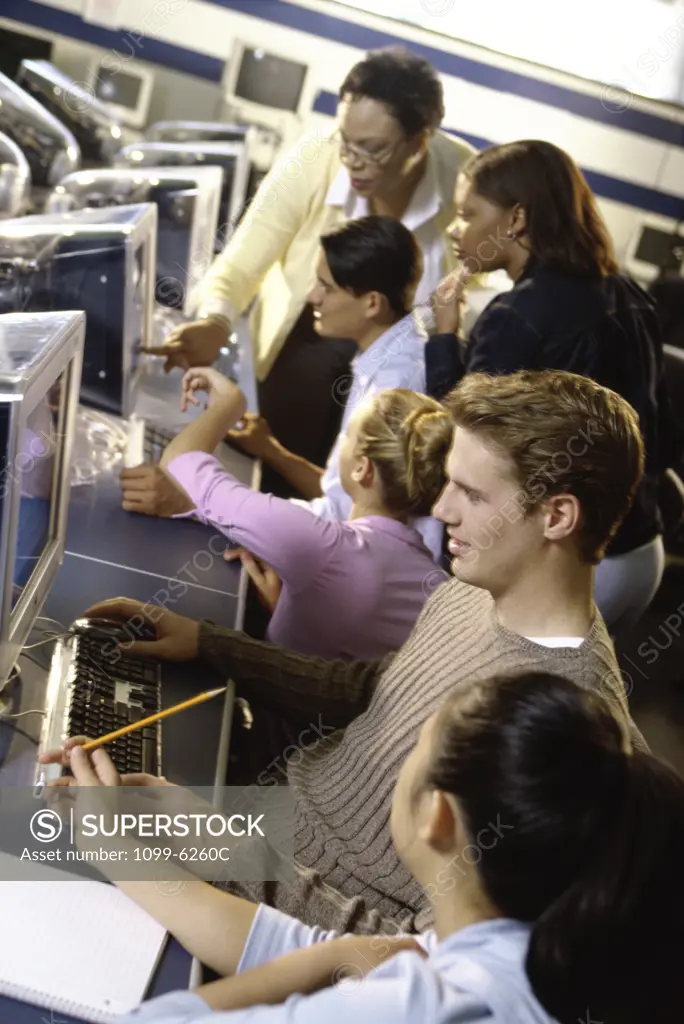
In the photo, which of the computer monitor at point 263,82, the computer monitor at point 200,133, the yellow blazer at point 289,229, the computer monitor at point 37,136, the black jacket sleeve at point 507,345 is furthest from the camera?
the computer monitor at point 263,82

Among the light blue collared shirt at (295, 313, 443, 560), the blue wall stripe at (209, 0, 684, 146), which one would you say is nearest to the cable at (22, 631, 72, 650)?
the light blue collared shirt at (295, 313, 443, 560)

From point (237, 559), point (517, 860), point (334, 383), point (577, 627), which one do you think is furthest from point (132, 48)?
point (517, 860)

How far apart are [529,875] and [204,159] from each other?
341 cm

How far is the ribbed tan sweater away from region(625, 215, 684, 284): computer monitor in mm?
3610

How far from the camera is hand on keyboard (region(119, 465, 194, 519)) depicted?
2.09 meters

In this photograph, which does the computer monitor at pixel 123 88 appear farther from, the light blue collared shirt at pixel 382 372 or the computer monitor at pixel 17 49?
the light blue collared shirt at pixel 382 372

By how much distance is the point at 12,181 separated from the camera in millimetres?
3021

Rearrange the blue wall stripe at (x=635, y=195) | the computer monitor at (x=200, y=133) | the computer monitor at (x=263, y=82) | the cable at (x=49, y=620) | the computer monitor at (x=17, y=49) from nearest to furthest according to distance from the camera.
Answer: the cable at (x=49, y=620)
the computer monitor at (x=17, y=49)
the computer monitor at (x=200, y=133)
the computer monitor at (x=263, y=82)
the blue wall stripe at (x=635, y=195)

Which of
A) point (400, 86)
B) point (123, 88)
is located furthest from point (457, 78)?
point (400, 86)

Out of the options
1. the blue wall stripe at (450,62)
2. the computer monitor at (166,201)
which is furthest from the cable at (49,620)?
the blue wall stripe at (450,62)

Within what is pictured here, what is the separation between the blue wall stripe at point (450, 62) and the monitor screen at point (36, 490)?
11.0 feet

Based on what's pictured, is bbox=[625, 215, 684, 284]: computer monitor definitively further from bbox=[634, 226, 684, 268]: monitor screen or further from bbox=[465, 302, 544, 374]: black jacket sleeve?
bbox=[465, 302, 544, 374]: black jacket sleeve

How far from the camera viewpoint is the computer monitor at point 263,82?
441 cm

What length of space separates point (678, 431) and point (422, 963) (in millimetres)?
1567
